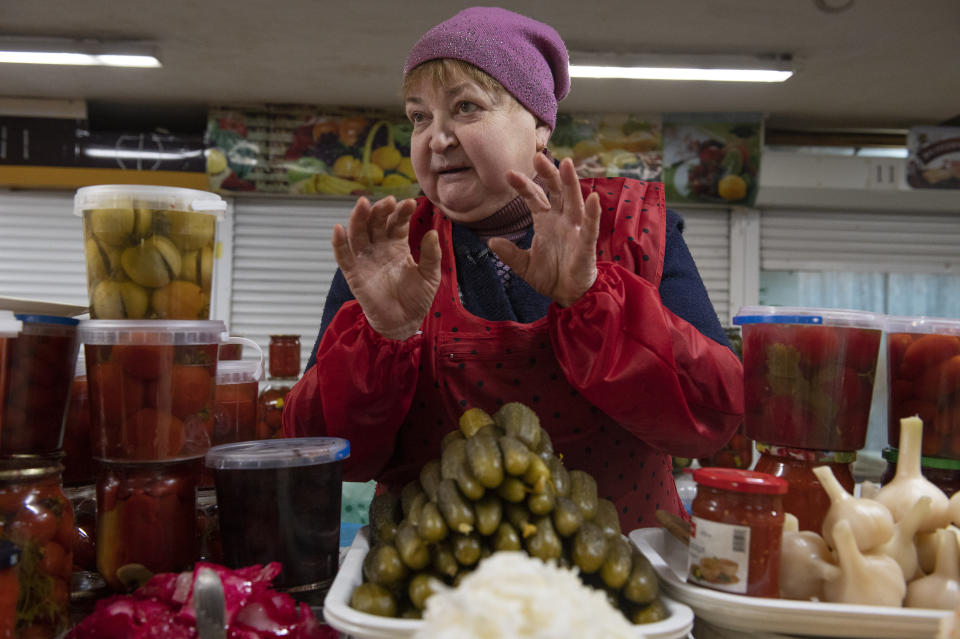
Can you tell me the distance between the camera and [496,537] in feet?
3.19

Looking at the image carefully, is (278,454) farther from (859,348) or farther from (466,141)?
(859,348)

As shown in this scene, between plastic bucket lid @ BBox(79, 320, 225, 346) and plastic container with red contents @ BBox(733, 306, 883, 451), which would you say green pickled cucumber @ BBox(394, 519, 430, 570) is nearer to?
plastic bucket lid @ BBox(79, 320, 225, 346)

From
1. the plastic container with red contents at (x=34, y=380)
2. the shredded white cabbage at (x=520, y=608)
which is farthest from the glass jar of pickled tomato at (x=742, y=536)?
the plastic container with red contents at (x=34, y=380)

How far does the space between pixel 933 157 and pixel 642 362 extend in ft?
19.0

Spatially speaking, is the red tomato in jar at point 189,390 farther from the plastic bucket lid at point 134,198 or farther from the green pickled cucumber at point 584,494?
the green pickled cucumber at point 584,494

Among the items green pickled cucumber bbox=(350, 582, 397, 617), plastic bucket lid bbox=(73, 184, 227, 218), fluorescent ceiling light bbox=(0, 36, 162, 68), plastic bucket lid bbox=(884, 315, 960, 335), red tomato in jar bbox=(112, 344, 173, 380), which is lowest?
green pickled cucumber bbox=(350, 582, 397, 617)

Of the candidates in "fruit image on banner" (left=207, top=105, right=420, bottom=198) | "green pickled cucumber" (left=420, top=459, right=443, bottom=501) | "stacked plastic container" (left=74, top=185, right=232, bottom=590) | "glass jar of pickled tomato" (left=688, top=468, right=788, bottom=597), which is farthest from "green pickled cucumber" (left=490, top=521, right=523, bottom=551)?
"fruit image on banner" (left=207, top=105, right=420, bottom=198)

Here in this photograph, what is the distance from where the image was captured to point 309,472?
116 centimetres

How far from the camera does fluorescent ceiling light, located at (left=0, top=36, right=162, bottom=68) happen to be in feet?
14.5

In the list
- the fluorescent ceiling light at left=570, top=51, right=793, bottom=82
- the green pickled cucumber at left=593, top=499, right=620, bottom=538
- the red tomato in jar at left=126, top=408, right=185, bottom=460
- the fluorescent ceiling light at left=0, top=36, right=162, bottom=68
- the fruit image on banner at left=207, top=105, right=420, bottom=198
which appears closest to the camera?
the green pickled cucumber at left=593, top=499, right=620, bottom=538

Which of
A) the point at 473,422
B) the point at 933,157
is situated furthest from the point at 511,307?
the point at 933,157

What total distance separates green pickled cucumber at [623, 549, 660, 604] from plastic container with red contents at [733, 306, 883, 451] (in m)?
0.40

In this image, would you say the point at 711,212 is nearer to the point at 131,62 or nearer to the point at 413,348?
the point at 131,62

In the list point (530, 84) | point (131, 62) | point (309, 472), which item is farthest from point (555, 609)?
point (131, 62)
